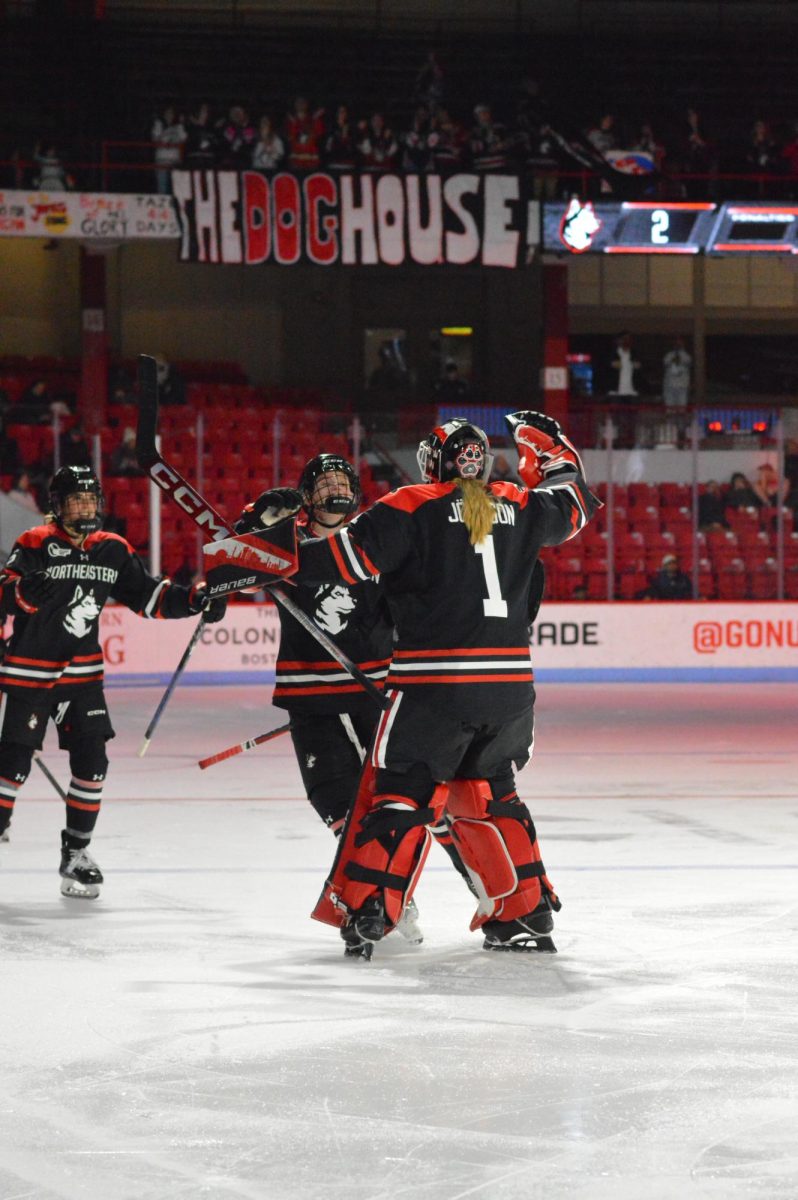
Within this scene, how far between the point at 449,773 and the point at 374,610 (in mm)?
729

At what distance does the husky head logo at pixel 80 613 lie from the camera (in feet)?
18.1

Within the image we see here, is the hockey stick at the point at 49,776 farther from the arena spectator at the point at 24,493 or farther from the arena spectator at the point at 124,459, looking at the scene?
the arena spectator at the point at 124,459

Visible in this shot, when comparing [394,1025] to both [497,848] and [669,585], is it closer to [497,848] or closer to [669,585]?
[497,848]

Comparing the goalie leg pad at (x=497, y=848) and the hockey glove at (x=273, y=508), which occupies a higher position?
the hockey glove at (x=273, y=508)

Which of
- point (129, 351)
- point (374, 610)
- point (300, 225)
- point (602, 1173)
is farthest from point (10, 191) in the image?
point (602, 1173)

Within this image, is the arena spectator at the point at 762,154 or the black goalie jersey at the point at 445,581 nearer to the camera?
the black goalie jersey at the point at 445,581

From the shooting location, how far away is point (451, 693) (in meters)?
4.48

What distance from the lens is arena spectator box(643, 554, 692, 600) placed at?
14.6m

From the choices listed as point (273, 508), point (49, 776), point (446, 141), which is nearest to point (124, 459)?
point (446, 141)

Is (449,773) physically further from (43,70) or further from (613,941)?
(43,70)

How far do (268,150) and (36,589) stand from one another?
12403 millimetres

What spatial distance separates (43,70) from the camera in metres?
19.0

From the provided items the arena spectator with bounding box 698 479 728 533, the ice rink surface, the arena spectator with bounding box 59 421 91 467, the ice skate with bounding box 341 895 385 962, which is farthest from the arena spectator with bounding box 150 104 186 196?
the ice skate with bounding box 341 895 385 962

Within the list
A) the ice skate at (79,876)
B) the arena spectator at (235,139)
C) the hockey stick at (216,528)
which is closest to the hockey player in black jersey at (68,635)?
the ice skate at (79,876)
